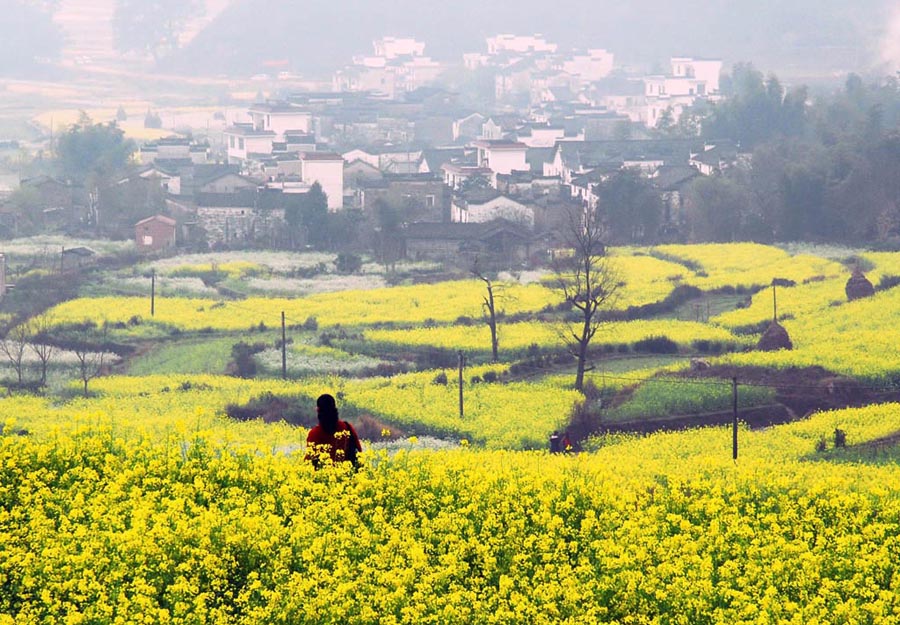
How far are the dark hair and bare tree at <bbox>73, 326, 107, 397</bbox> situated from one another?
1908 centimetres

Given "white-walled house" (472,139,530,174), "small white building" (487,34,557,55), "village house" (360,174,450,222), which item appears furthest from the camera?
"small white building" (487,34,557,55)

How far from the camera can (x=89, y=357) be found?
3588cm

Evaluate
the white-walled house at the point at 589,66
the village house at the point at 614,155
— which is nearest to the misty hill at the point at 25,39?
the white-walled house at the point at 589,66

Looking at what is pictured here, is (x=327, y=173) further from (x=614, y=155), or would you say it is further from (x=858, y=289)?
(x=858, y=289)

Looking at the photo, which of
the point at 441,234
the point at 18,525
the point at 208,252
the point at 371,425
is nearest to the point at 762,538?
the point at 18,525

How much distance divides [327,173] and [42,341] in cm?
2969

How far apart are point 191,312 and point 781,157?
30804mm

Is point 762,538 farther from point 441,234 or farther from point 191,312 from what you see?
point 441,234

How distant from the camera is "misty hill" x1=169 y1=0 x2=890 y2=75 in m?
131

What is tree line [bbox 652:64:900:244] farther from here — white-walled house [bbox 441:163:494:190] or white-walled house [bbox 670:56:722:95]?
white-walled house [bbox 670:56:722:95]

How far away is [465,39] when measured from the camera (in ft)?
511

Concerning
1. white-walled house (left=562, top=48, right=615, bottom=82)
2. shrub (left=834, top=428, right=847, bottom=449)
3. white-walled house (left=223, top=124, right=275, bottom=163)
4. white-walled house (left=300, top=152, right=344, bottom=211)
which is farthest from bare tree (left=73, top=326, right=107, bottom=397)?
white-walled house (left=562, top=48, right=615, bottom=82)

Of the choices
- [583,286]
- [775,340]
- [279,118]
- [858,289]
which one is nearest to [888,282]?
[858,289]

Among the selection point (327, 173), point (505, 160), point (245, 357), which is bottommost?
point (245, 357)
